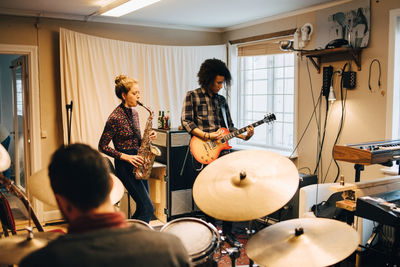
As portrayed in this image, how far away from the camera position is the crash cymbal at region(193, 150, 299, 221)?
5.40 feet

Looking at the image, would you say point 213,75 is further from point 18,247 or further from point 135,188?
point 18,247

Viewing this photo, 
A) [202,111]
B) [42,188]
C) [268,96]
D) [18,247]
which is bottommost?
[18,247]

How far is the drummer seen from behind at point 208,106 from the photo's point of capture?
3.61 metres

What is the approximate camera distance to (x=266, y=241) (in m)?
1.75

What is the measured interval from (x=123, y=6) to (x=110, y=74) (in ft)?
3.63

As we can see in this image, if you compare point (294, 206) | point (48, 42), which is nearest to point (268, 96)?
point (294, 206)

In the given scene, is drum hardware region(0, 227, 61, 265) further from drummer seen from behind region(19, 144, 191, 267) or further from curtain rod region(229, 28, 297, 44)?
curtain rod region(229, 28, 297, 44)

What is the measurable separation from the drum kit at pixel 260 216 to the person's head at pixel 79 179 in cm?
51

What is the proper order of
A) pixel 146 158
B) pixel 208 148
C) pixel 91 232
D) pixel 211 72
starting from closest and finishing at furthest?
pixel 91 232, pixel 146 158, pixel 211 72, pixel 208 148

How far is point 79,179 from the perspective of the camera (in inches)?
43.7

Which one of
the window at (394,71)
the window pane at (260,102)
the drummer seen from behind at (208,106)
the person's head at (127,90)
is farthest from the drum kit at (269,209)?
the window pane at (260,102)

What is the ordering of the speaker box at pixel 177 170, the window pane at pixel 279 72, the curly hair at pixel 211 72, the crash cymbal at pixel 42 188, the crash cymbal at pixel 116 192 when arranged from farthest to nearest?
the window pane at pixel 279 72 → the speaker box at pixel 177 170 → the curly hair at pixel 211 72 → the crash cymbal at pixel 116 192 → the crash cymbal at pixel 42 188

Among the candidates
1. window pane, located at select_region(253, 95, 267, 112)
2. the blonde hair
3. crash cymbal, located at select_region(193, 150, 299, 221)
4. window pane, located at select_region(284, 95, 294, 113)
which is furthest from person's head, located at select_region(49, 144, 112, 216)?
window pane, located at select_region(253, 95, 267, 112)

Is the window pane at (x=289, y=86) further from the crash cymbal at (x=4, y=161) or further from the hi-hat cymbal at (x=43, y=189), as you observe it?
the crash cymbal at (x=4, y=161)
